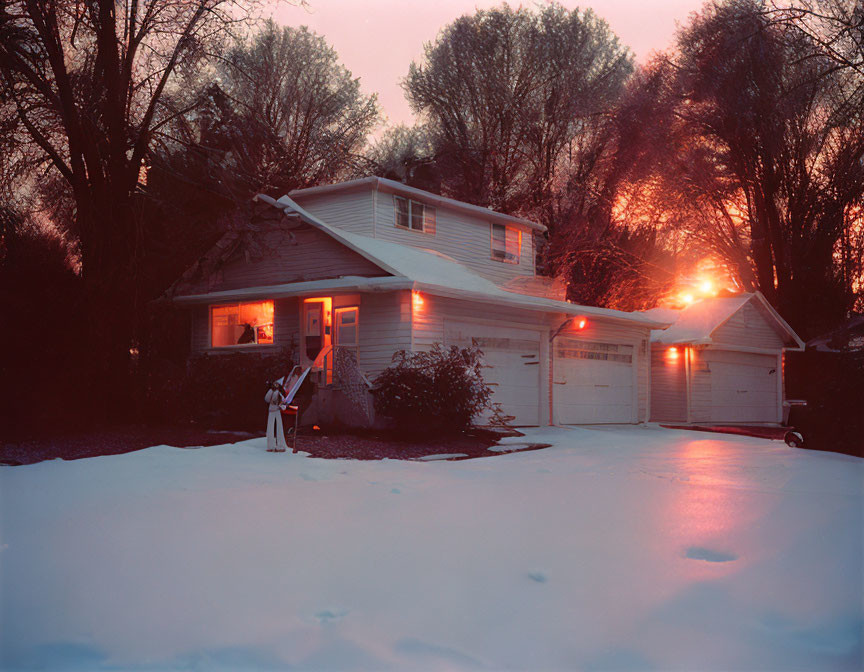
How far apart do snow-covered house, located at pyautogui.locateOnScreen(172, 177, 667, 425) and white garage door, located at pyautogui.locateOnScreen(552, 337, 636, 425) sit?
0.04 meters

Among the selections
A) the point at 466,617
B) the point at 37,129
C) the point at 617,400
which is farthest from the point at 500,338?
the point at 466,617

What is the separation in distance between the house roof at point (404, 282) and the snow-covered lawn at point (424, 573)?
6.97 meters

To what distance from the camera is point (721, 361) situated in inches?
949

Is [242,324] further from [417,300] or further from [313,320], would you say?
[417,300]

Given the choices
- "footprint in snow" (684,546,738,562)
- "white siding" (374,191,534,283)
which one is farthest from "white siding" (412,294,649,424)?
"footprint in snow" (684,546,738,562)

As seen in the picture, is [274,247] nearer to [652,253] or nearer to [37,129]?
[37,129]

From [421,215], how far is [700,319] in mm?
9604

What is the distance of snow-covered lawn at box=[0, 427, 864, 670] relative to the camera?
4.01 meters

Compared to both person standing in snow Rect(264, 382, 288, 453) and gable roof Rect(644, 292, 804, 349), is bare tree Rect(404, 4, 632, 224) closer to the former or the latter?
gable roof Rect(644, 292, 804, 349)

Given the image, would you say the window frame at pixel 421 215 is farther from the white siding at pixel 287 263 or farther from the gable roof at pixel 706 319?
the gable roof at pixel 706 319

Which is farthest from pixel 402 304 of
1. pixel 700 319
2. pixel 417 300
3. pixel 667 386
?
pixel 700 319

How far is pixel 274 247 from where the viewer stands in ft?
58.4

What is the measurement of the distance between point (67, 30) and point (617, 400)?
15.1 metres

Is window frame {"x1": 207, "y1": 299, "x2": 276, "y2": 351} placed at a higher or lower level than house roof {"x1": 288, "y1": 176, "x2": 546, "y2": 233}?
lower
